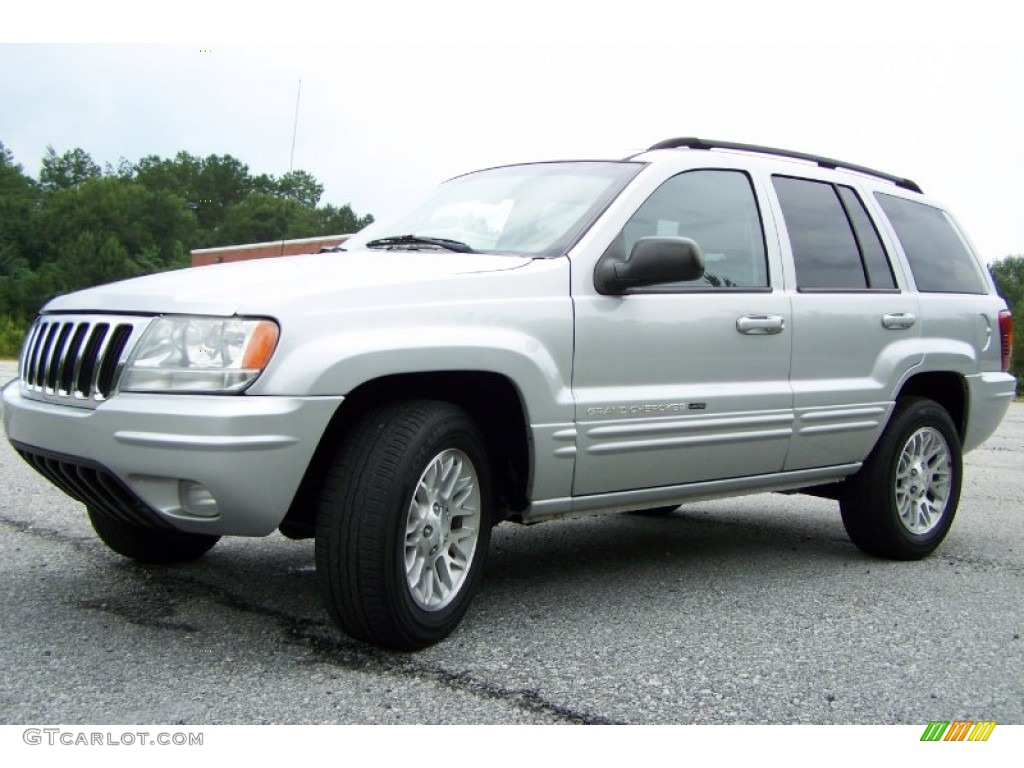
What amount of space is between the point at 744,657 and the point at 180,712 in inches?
71.4

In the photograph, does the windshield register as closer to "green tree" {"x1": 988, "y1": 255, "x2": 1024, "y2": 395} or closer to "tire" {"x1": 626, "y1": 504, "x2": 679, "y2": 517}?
"tire" {"x1": 626, "y1": 504, "x2": 679, "y2": 517}

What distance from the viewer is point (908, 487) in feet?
18.4

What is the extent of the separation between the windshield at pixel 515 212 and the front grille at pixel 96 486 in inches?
58.6

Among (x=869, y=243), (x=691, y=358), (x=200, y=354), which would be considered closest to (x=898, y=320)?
(x=869, y=243)

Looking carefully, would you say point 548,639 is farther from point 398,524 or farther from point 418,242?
point 418,242

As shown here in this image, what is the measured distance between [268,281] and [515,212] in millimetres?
1274

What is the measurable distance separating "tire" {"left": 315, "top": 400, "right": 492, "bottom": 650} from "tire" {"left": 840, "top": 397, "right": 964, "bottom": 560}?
8.10 feet

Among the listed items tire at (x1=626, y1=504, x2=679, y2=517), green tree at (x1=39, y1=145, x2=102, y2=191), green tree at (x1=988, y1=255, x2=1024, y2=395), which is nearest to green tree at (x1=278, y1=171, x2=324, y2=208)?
green tree at (x1=39, y1=145, x2=102, y2=191)

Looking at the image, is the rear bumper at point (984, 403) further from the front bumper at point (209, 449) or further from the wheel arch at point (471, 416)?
the front bumper at point (209, 449)

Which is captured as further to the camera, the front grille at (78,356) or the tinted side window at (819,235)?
the tinted side window at (819,235)

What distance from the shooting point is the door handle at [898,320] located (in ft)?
17.6

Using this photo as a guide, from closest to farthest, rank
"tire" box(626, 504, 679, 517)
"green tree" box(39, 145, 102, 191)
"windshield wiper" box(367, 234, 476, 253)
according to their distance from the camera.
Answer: "windshield wiper" box(367, 234, 476, 253), "tire" box(626, 504, 679, 517), "green tree" box(39, 145, 102, 191)

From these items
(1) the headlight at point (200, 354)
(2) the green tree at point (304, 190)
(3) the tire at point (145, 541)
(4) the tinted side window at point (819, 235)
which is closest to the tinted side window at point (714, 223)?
(4) the tinted side window at point (819, 235)

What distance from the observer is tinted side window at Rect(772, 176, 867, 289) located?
5.10 meters
